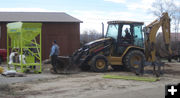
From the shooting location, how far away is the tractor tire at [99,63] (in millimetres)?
16312

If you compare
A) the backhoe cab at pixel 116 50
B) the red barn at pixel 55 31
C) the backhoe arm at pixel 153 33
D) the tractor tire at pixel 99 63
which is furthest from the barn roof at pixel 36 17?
the backhoe arm at pixel 153 33

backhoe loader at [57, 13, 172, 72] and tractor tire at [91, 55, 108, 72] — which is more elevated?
backhoe loader at [57, 13, 172, 72]

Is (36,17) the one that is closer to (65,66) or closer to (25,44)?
(25,44)

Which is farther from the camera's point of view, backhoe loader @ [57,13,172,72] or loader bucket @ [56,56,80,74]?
backhoe loader @ [57,13,172,72]

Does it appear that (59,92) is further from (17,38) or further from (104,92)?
(17,38)

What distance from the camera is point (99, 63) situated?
54.2ft

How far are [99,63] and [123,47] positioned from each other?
176 centimetres

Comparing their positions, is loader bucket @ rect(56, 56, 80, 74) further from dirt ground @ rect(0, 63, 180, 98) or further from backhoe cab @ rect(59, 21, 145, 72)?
dirt ground @ rect(0, 63, 180, 98)

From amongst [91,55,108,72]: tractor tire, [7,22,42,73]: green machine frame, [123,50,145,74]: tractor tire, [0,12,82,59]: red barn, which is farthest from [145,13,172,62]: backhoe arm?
[0,12,82,59]: red barn

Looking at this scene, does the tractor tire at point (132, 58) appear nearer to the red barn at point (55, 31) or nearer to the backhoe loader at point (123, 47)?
the backhoe loader at point (123, 47)

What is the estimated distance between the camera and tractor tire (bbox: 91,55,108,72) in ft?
53.5

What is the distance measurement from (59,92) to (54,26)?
52.2 feet

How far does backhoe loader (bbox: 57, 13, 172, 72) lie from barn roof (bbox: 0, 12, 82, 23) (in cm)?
933

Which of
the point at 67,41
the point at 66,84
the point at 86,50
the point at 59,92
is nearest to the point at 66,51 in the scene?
the point at 67,41
